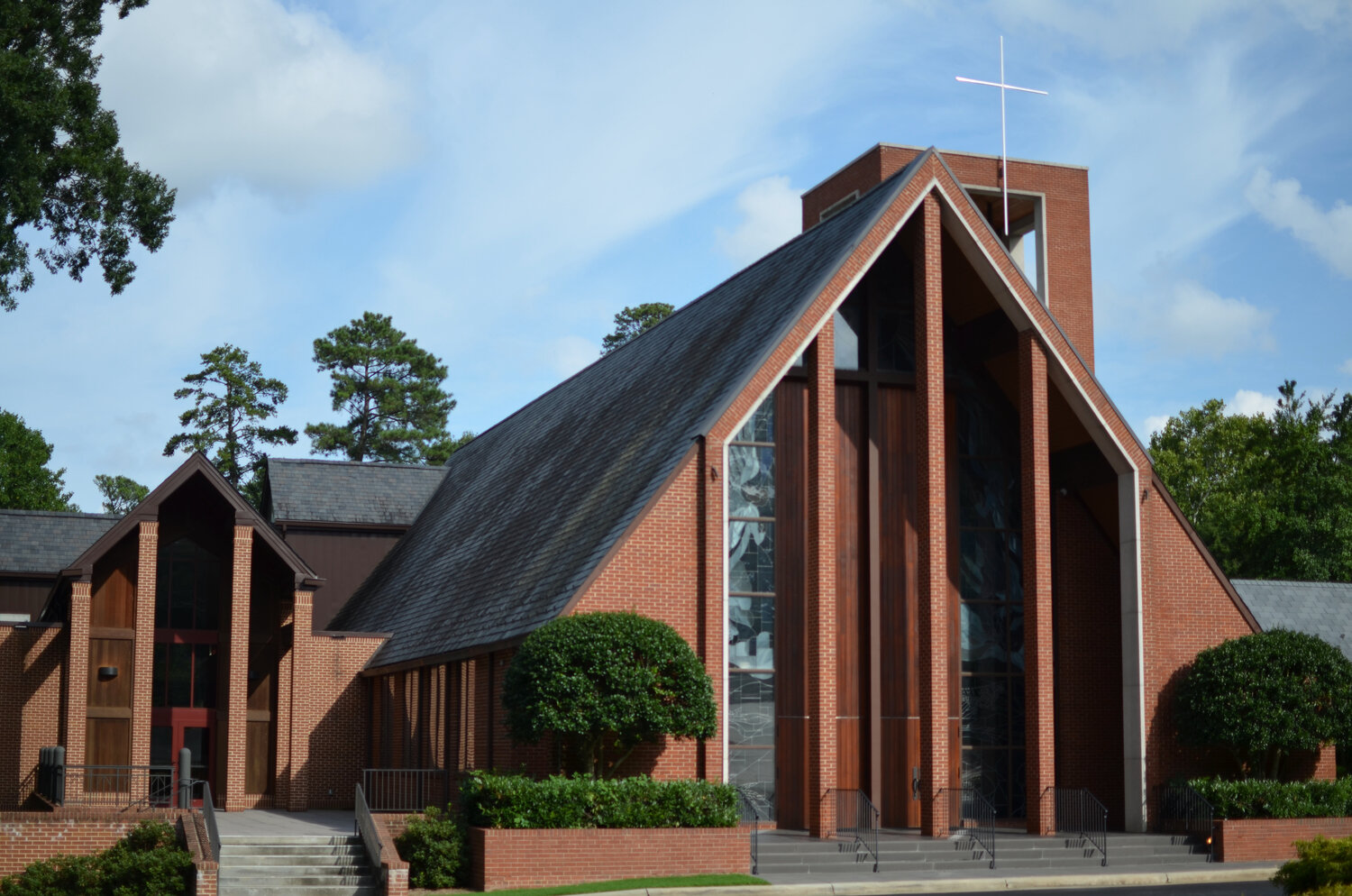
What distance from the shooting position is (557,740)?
74.0 ft

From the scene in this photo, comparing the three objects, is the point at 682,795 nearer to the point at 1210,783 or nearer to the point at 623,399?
the point at 1210,783

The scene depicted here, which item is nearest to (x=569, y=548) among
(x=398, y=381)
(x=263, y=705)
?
(x=263, y=705)

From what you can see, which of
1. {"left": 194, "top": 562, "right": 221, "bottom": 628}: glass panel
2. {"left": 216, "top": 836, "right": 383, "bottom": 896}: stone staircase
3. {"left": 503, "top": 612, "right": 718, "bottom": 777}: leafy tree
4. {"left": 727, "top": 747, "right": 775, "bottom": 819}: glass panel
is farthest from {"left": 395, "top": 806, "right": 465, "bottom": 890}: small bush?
{"left": 194, "top": 562, "right": 221, "bottom": 628}: glass panel

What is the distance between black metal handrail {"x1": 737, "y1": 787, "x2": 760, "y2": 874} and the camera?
2195 centimetres

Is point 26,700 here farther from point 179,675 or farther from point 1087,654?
point 1087,654

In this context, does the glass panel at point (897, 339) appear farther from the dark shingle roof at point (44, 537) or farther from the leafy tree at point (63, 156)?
the dark shingle roof at point (44, 537)

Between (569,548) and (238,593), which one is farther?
(238,593)

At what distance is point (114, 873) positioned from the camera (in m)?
21.5

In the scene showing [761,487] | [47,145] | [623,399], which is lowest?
[761,487]

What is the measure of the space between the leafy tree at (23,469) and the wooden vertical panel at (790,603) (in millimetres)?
51572

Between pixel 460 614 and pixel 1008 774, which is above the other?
pixel 460 614

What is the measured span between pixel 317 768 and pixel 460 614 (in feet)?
29.1

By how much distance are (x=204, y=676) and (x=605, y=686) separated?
60.2 ft

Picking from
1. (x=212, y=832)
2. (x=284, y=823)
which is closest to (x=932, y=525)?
(x=212, y=832)
